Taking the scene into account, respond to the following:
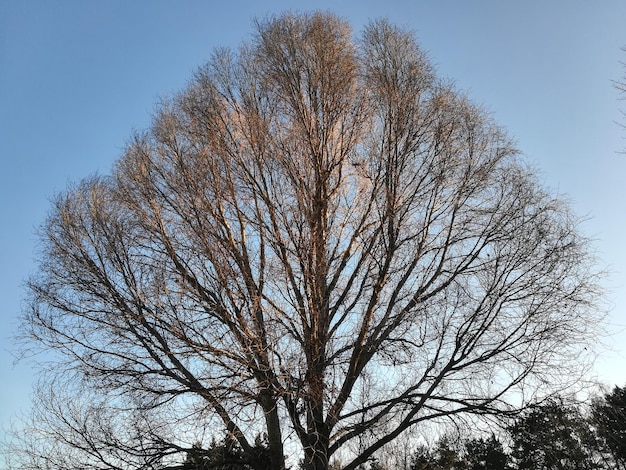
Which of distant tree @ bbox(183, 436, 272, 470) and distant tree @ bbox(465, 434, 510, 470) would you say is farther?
distant tree @ bbox(465, 434, 510, 470)

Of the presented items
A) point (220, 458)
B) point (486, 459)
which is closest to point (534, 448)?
point (220, 458)

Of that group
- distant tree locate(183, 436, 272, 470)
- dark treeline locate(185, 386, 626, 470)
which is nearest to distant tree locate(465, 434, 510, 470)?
dark treeline locate(185, 386, 626, 470)

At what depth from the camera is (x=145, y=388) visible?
19.7ft

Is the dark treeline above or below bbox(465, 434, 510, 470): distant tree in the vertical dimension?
below

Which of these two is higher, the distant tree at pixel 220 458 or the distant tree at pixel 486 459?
the distant tree at pixel 486 459

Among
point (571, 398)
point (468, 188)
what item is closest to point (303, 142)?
point (468, 188)

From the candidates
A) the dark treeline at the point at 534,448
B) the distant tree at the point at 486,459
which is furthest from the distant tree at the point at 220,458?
the distant tree at the point at 486,459

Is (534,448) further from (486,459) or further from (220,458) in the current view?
(486,459)

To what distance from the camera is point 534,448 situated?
6465 mm

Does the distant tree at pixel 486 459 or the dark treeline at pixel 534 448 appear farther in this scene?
the distant tree at pixel 486 459

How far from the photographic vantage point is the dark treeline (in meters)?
6.15

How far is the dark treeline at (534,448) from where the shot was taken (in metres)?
6.15

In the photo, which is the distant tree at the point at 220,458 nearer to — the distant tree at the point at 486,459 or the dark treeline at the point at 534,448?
the dark treeline at the point at 534,448

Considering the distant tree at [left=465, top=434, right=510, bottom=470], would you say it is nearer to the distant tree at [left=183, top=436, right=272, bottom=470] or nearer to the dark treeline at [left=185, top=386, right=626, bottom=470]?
the dark treeline at [left=185, top=386, right=626, bottom=470]
